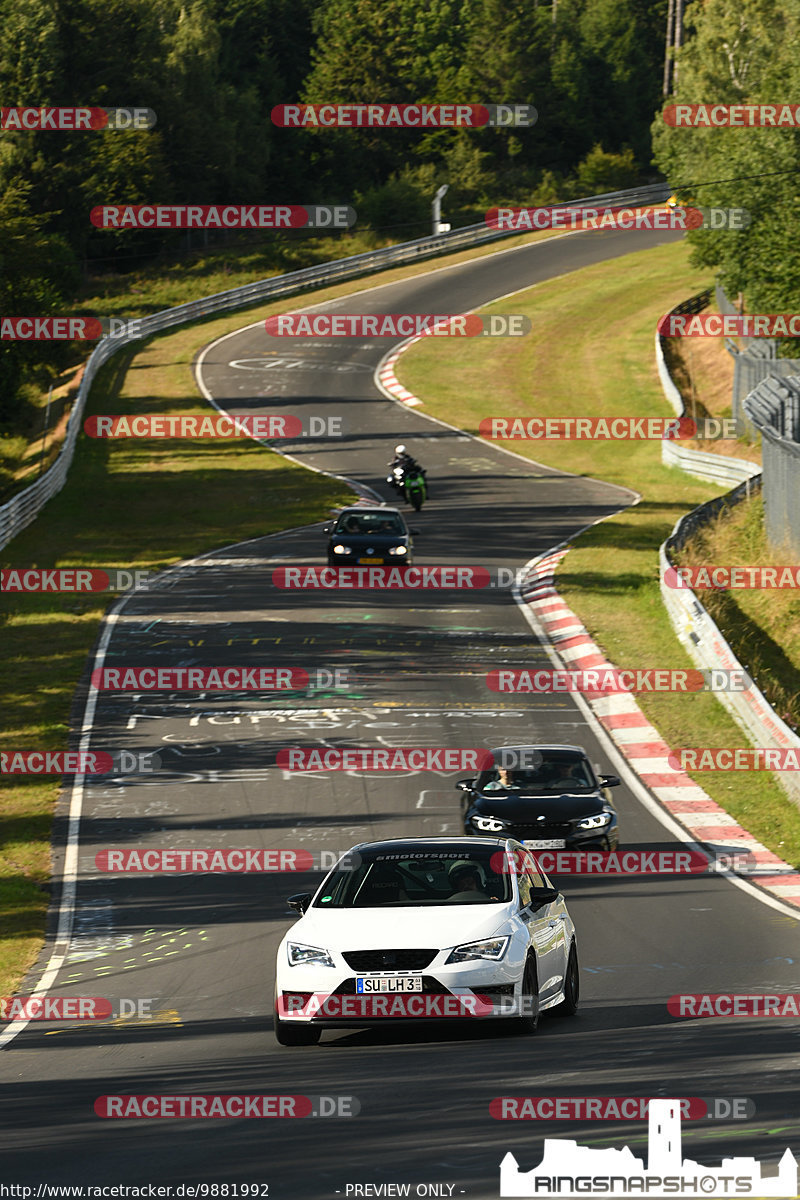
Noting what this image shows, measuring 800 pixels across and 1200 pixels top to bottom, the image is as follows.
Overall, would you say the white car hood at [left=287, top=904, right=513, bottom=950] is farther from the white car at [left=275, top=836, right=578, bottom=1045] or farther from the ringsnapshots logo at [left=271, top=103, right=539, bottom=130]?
the ringsnapshots logo at [left=271, top=103, right=539, bottom=130]

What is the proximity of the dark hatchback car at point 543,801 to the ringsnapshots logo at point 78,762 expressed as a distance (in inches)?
229

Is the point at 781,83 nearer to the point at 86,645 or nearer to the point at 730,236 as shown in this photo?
the point at 730,236

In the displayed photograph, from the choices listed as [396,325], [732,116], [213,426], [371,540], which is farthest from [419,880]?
[396,325]

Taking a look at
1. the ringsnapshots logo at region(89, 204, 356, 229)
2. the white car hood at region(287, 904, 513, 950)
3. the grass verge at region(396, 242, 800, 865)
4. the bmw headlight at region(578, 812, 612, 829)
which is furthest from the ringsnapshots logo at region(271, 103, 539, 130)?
the white car hood at region(287, 904, 513, 950)

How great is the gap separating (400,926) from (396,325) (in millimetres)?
64284

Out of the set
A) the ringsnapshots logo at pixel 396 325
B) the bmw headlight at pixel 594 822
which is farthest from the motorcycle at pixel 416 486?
the ringsnapshots logo at pixel 396 325

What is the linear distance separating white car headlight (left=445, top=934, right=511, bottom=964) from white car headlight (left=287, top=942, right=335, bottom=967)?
797 millimetres

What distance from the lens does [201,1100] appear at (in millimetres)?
9180

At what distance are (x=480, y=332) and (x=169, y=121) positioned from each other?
31318mm

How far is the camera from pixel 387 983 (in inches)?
414

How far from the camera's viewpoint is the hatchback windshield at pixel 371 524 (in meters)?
35.9

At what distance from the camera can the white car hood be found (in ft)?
35.0

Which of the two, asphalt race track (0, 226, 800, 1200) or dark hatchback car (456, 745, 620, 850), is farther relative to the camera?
dark hatchback car (456, 745, 620, 850)

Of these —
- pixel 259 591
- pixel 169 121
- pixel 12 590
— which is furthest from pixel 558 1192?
pixel 169 121
